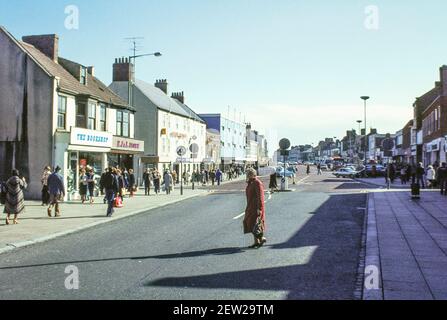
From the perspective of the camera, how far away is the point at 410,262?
26.1 feet

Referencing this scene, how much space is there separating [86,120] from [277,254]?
19922 mm

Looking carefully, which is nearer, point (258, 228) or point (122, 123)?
point (258, 228)

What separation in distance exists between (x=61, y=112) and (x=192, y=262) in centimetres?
1838

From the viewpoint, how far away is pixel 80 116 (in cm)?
2573

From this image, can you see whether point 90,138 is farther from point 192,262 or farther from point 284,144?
point 192,262

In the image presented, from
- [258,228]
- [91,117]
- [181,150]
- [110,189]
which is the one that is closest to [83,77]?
[91,117]

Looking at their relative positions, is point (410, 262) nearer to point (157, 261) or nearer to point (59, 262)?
point (157, 261)

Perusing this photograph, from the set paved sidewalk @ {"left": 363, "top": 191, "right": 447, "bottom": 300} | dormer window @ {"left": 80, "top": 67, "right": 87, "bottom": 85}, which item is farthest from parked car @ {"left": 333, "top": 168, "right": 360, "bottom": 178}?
paved sidewalk @ {"left": 363, "top": 191, "right": 447, "bottom": 300}

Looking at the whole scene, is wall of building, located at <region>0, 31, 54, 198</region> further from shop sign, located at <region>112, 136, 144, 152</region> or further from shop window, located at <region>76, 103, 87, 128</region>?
shop sign, located at <region>112, 136, 144, 152</region>

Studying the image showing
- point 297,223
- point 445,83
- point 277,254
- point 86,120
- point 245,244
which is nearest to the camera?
point 277,254

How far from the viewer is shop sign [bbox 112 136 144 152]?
1166 inches

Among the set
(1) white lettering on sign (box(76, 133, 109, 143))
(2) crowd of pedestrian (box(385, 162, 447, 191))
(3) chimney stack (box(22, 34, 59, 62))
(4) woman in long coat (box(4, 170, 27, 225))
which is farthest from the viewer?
(3) chimney stack (box(22, 34, 59, 62))

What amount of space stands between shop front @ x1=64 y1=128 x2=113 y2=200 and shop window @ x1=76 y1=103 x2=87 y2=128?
0.93m
